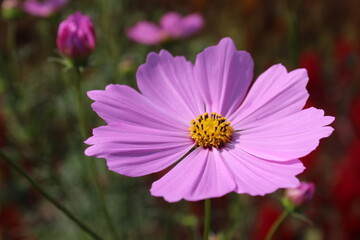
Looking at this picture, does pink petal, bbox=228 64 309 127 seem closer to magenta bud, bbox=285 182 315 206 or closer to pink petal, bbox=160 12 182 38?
magenta bud, bbox=285 182 315 206

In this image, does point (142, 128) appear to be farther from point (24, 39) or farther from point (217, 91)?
point (24, 39)

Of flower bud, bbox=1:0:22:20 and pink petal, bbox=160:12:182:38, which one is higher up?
flower bud, bbox=1:0:22:20

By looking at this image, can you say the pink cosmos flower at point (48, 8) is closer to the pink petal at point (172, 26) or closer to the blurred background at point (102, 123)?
the blurred background at point (102, 123)

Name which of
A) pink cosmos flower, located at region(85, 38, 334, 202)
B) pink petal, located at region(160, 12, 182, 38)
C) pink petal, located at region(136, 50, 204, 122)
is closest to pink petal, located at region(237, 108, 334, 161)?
pink cosmos flower, located at region(85, 38, 334, 202)

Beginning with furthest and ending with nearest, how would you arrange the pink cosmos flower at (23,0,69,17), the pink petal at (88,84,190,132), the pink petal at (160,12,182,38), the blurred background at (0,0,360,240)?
the pink petal at (160,12,182,38), the pink cosmos flower at (23,0,69,17), the blurred background at (0,0,360,240), the pink petal at (88,84,190,132)

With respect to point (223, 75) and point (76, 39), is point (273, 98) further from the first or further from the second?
point (76, 39)

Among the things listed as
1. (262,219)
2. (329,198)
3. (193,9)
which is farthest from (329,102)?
(193,9)
